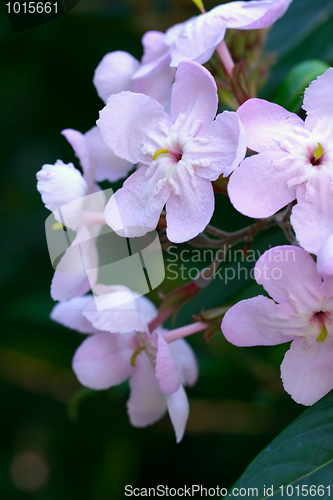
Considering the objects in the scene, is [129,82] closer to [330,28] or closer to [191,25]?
[191,25]

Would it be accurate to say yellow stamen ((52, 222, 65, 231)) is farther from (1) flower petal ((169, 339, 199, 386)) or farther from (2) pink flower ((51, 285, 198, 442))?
(1) flower petal ((169, 339, 199, 386))

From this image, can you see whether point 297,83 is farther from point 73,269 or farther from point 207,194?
point 73,269

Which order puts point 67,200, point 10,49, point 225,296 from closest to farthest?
1. point 67,200
2. point 225,296
3. point 10,49

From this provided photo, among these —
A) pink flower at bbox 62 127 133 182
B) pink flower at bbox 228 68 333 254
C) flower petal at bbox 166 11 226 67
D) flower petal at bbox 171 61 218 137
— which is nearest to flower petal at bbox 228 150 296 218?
pink flower at bbox 228 68 333 254

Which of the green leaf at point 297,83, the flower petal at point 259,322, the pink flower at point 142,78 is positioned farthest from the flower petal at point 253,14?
the flower petal at point 259,322

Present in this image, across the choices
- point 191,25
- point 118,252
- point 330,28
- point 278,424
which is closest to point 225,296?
point 118,252

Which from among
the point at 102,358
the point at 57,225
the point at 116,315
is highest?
the point at 57,225

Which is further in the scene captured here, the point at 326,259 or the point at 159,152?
the point at 159,152

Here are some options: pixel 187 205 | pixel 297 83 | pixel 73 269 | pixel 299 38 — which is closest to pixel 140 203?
pixel 187 205

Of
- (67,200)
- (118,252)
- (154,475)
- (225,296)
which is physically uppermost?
(67,200)
